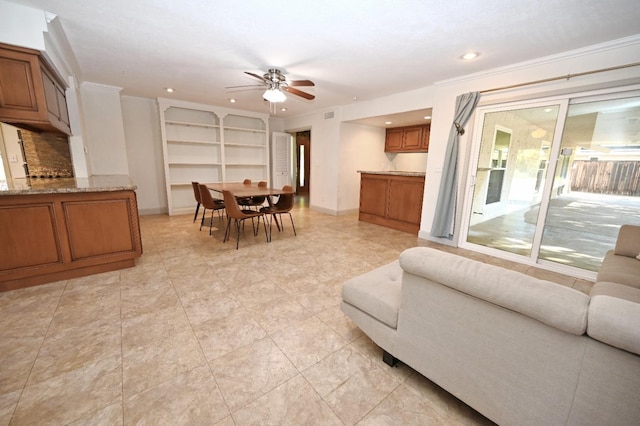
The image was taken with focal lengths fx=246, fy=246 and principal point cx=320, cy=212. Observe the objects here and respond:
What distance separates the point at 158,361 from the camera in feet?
4.92

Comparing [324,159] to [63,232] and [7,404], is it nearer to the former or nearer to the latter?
[63,232]

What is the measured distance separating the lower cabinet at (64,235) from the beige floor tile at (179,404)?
195 cm

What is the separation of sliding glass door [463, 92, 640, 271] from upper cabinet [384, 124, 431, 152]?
212 cm

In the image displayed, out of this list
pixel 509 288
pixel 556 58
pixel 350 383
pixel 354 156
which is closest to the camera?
pixel 509 288

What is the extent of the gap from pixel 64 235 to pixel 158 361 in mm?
1873

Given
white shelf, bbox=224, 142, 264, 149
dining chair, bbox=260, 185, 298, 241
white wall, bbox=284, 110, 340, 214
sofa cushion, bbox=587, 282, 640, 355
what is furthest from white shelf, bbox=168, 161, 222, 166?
sofa cushion, bbox=587, 282, 640, 355

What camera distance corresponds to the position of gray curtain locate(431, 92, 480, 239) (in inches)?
130

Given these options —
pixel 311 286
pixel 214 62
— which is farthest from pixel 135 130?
pixel 311 286

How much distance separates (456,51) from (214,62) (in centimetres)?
283

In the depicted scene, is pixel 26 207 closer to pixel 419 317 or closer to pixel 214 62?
pixel 214 62

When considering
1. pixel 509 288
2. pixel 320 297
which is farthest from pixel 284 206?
pixel 509 288

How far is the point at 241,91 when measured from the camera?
431cm

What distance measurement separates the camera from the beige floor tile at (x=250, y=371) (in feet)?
4.26

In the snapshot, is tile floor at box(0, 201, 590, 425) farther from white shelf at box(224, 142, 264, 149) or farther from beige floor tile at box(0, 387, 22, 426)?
white shelf at box(224, 142, 264, 149)
